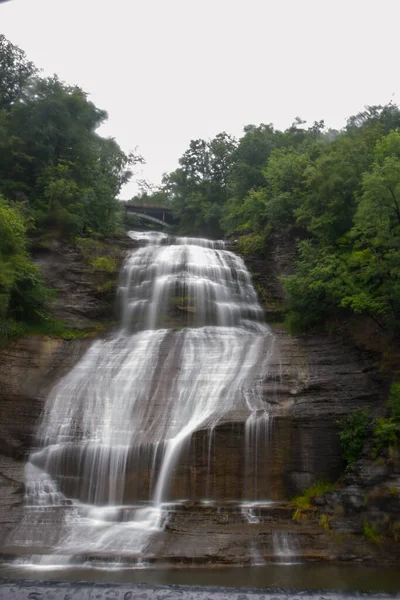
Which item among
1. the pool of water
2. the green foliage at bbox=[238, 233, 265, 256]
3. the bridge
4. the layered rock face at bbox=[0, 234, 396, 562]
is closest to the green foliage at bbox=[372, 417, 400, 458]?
the layered rock face at bbox=[0, 234, 396, 562]

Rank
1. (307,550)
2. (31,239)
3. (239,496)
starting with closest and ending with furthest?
(307,550), (239,496), (31,239)

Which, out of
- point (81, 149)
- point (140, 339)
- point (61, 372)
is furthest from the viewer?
point (81, 149)

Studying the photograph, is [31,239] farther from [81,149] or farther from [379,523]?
[379,523]

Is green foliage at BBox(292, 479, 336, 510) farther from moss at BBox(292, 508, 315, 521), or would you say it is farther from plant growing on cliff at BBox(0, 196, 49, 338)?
plant growing on cliff at BBox(0, 196, 49, 338)

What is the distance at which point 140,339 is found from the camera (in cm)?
2195

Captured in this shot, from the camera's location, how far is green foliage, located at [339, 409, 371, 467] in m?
14.9

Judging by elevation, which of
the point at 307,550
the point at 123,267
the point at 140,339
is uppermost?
the point at 123,267

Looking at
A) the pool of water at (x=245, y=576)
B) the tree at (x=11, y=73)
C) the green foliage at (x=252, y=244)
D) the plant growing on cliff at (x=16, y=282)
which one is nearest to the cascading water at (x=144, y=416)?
the pool of water at (x=245, y=576)

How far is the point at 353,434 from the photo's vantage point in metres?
15.1

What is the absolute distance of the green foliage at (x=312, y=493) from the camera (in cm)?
1408

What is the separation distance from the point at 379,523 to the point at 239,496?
11.5ft

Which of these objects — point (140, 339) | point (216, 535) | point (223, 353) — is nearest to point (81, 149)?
point (140, 339)

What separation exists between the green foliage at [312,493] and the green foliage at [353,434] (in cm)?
82

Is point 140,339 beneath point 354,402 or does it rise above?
above
